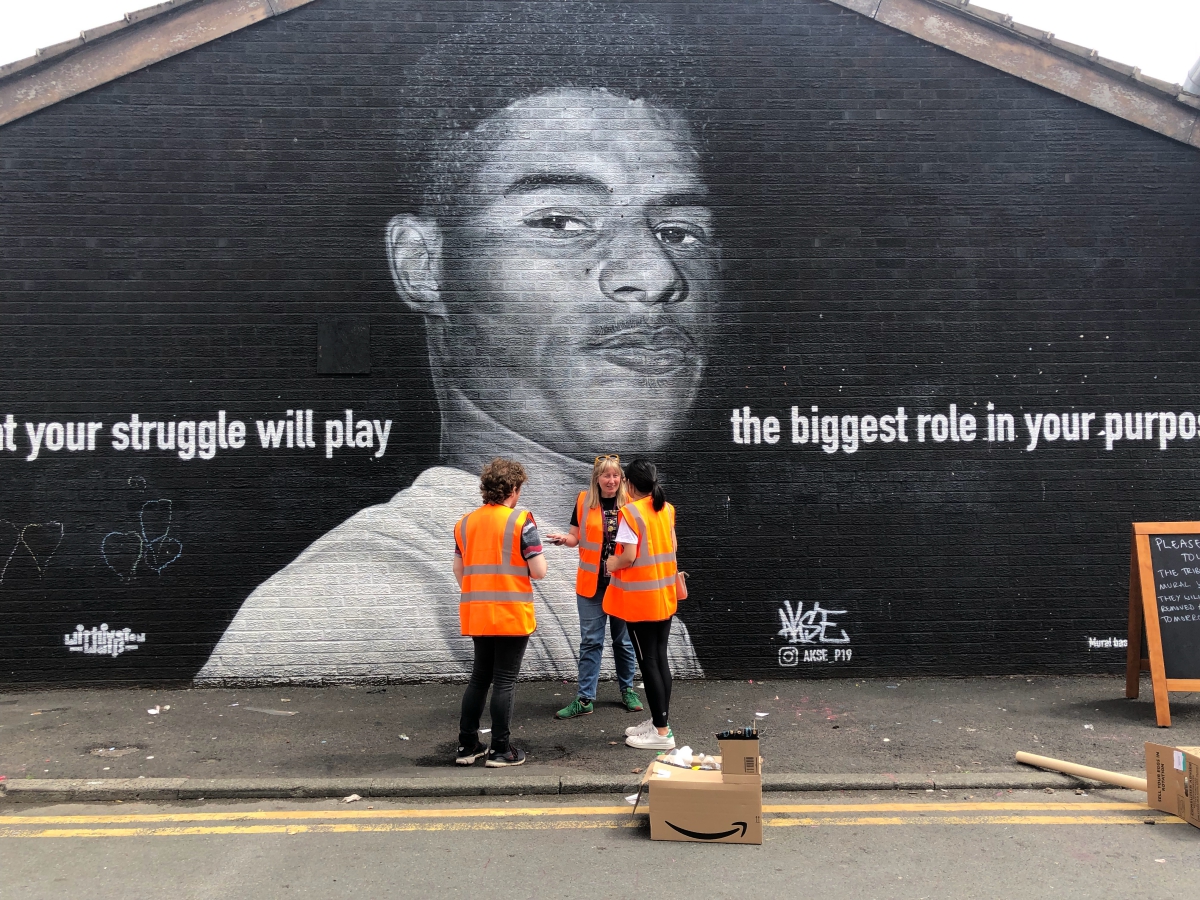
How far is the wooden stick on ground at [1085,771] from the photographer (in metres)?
4.94

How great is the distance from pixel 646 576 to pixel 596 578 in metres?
0.89

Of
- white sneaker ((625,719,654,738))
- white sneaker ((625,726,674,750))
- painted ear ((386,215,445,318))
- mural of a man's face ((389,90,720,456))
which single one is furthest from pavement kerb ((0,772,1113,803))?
painted ear ((386,215,445,318))

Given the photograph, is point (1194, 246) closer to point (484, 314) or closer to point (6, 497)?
point (484, 314)

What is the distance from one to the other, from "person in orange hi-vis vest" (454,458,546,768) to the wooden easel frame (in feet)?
14.4

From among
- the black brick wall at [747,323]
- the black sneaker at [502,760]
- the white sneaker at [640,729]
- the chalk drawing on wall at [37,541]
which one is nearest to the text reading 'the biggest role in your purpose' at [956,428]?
the black brick wall at [747,323]

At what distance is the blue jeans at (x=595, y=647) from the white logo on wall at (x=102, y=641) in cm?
365

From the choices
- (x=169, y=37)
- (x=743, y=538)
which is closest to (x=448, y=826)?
(x=743, y=538)

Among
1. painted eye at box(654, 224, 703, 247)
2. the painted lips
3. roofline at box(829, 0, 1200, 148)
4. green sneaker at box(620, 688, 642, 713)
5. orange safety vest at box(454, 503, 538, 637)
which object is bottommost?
green sneaker at box(620, 688, 642, 713)

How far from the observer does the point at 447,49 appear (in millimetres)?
7457

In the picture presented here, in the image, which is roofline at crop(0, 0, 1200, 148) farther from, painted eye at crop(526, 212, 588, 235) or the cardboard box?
the cardboard box

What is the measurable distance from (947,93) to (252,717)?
7.51 metres

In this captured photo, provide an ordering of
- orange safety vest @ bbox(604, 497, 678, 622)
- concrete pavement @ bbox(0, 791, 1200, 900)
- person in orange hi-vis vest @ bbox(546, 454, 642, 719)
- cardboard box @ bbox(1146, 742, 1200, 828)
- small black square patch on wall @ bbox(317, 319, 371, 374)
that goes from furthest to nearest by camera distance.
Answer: small black square patch on wall @ bbox(317, 319, 371, 374)
person in orange hi-vis vest @ bbox(546, 454, 642, 719)
orange safety vest @ bbox(604, 497, 678, 622)
cardboard box @ bbox(1146, 742, 1200, 828)
concrete pavement @ bbox(0, 791, 1200, 900)

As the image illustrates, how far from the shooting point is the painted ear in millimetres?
7383
